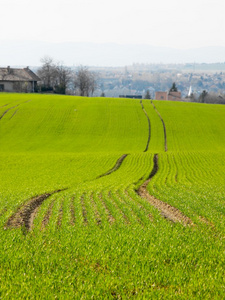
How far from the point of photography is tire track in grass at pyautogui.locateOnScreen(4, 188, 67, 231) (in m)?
18.9

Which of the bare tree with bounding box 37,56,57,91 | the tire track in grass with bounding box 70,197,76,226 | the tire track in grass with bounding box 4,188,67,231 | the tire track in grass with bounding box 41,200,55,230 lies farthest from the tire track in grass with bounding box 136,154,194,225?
the bare tree with bounding box 37,56,57,91

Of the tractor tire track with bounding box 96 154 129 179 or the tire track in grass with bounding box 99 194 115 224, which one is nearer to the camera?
the tire track in grass with bounding box 99 194 115 224

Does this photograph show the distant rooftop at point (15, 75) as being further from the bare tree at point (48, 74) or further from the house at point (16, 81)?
the bare tree at point (48, 74)

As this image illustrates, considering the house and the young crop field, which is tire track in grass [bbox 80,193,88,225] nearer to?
the young crop field

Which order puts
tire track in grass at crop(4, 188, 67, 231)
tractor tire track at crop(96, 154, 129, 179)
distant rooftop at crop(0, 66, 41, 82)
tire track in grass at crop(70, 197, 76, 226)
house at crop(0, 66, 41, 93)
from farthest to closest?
distant rooftop at crop(0, 66, 41, 82) → house at crop(0, 66, 41, 93) → tractor tire track at crop(96, 154, 129, 179) → tire track in grass at crop(70, 197, 76, 226) → tire track in grass at crop(4, 188, 67, 231)

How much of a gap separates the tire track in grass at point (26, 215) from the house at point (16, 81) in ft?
401

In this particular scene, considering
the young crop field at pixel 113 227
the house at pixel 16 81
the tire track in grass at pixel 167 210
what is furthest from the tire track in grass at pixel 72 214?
the house at pixel 16 81

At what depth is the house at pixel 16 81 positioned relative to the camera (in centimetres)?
14275

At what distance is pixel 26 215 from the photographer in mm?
21422

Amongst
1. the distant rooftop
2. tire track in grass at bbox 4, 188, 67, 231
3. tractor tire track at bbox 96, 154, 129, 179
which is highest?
the distant rooftop

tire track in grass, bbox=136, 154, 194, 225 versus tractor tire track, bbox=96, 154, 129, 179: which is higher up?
tire track in grass, bbox=136, 154, 194, 225

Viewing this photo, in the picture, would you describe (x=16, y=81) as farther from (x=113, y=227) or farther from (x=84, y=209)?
(x=113, y=227)

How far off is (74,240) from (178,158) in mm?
41793

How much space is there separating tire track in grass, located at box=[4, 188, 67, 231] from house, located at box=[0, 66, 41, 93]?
122136mm
